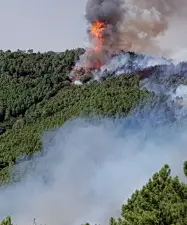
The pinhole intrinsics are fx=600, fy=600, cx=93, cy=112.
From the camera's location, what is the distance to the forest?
118 metres

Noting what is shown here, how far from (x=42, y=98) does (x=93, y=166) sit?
184 ft

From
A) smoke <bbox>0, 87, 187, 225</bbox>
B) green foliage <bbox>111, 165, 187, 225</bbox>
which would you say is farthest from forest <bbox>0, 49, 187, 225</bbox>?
green foliage <bbox>111, 165, 187, 225</bbox>

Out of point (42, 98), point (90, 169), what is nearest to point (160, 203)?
point (90, 169)

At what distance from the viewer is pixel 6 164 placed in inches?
4245

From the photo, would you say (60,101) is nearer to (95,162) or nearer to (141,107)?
(141,107)

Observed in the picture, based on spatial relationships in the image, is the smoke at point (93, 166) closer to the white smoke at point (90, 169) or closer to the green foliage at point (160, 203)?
the white smoke at point (90, 169)

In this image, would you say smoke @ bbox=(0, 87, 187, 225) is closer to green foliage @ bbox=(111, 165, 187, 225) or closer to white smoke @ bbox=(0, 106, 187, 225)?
white smoke @ bbox=(0, 106, 187, 225)

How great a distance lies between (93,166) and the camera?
100688 mm

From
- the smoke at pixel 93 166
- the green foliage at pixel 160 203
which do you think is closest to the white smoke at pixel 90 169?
the smoke at pixel 93 166

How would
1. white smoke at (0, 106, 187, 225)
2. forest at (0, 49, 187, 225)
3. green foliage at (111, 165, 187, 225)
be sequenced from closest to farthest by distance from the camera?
green foliage at (111, 165, 187, 225) < white smoke at (0, 106, 187, 225) < forest at (0, 49, 187, 225)

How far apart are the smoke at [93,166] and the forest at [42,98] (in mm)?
4202

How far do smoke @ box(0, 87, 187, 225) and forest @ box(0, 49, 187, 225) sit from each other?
13.8ft

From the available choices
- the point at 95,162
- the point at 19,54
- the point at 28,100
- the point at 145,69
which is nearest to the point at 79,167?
the point at 95,162

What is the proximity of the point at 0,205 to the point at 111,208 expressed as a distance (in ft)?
59.4
